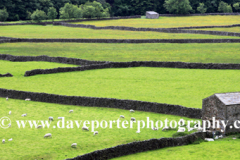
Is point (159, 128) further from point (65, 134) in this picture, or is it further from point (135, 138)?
point (65, 134)

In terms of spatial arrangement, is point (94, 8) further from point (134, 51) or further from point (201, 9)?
point (134, 51)

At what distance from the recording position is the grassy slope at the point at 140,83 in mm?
30953

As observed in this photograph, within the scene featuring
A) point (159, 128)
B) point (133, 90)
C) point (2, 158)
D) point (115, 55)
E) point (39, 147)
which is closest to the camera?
Answer: point (2, 158)

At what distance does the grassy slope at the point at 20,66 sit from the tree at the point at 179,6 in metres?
81.4

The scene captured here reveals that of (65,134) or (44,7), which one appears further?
(44,7)

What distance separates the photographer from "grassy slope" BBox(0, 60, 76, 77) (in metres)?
44.4

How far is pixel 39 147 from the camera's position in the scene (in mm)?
19219

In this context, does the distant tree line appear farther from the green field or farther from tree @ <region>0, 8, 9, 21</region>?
the green field

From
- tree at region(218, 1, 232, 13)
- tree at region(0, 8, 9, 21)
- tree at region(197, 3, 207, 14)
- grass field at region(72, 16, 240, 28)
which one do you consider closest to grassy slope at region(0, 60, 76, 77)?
grass field at region(72, 16, 240, 28)

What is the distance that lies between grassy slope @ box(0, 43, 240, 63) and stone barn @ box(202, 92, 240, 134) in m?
26.3

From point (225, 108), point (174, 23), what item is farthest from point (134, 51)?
point (174, 23)

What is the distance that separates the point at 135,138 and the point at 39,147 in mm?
4841

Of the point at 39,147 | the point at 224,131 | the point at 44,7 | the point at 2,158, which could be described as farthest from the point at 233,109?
the point at 44,7

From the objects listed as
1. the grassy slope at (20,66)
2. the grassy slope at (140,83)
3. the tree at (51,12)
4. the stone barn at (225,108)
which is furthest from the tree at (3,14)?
the stone barn at (225,108)
